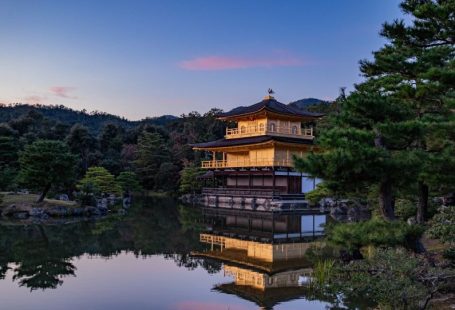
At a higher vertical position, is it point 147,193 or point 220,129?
point 220,129

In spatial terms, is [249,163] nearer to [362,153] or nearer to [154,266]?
[154,266]

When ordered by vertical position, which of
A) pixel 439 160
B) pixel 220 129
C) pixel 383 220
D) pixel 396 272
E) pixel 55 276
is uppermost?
pixel 220 129

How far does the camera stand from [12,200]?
77.0ft

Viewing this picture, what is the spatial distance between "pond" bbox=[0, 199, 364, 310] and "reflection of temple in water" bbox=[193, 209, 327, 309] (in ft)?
0.07

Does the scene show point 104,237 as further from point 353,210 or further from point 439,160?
point 353,210

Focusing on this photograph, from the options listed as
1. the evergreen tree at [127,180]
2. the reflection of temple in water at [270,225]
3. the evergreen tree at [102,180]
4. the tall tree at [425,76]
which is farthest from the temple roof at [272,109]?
the tall tree at [425,76]

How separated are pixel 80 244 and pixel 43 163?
9.08 meters

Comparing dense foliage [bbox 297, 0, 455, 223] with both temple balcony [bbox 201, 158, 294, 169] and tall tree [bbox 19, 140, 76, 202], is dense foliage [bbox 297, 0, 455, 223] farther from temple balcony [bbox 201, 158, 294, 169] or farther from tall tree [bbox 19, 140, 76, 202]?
tall tree [bbox 19, 140, 76, 202]

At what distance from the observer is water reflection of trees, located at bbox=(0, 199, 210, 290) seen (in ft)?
35.2

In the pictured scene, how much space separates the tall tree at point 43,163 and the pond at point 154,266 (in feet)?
10.0

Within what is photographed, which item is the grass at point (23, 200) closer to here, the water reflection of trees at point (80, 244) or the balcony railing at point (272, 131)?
the water reflection of trees at point (80, 244)

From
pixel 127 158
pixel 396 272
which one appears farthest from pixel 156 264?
pixel 127 158

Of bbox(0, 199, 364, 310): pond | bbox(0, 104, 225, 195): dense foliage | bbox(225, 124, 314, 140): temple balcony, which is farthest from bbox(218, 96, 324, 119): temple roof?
bbox(0, 199, 364, 310): pond

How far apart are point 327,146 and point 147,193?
133 feet
